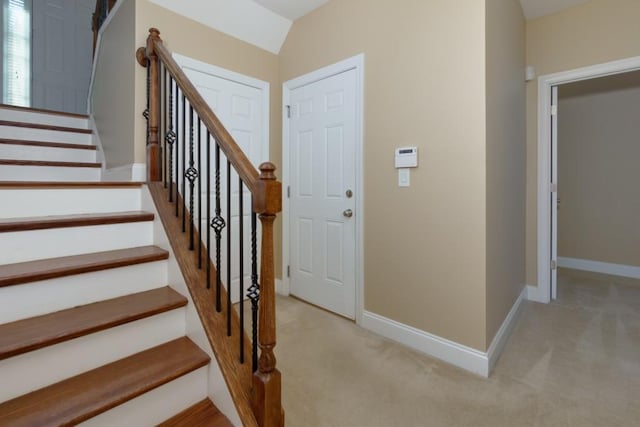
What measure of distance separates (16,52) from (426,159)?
5170 millimetres

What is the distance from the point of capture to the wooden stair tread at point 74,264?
1.15 meters

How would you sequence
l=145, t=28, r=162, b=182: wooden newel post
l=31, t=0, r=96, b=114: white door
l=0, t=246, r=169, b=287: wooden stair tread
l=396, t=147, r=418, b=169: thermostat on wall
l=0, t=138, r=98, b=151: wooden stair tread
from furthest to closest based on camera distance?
l=31, t=0, r=96, b=114: white door
l=0, t=138, r=98, b=151: wooden stair tread
l=396, t=147, r=418, b=169: thermostat on wall
l=145, t=28, r=162, b=182: wooden newel post
l=0, t=246, r=169, b=287: wooden stair tread

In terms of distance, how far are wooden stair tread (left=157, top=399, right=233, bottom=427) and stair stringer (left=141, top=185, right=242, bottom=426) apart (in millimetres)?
20

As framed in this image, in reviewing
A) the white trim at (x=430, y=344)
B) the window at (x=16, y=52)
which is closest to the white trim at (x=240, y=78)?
the white trim at (x=430, y=344)

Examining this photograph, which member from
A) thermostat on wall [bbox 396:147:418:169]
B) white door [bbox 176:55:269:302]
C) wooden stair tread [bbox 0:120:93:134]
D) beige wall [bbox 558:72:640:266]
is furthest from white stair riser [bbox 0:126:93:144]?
beige wall [bbox 558:72:640:266]

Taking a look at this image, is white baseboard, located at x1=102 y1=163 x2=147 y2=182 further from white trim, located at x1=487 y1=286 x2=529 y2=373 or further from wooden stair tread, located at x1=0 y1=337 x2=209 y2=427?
white trim, located at x1=487 y1=286 x2=529 y2=373

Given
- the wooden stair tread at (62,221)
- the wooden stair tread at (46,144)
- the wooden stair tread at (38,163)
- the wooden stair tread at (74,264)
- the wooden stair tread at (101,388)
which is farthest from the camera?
the wooden stair tread at (46,144)

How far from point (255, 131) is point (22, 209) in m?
1.87

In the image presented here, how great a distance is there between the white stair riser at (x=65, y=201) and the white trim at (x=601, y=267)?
5.17 m

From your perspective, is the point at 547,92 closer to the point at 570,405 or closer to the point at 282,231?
the point at 570,405

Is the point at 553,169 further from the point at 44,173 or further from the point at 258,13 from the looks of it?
the point at 44,173

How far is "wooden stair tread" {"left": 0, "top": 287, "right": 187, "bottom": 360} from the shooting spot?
3.33ft

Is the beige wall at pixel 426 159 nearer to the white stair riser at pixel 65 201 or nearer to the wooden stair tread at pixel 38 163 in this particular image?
the white stair riser at pixel 65 201

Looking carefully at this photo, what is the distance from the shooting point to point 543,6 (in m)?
2.73
